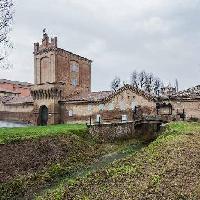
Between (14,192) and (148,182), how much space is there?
594 centimetres

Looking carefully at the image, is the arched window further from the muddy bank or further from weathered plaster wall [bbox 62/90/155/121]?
the muddy bank

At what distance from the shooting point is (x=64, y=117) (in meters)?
43.8

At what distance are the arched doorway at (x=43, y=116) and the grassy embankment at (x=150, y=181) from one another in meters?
29.7

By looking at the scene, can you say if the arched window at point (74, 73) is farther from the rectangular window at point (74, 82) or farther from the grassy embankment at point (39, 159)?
the grassy embankment at point (39, 159)

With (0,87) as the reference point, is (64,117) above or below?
below

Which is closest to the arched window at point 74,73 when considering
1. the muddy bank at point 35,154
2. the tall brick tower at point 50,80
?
the tall brick tower at point 50,80

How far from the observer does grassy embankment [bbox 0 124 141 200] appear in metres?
15.5

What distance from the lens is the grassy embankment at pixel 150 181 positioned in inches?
409

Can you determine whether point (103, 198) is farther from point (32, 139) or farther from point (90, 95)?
point (90, 95)

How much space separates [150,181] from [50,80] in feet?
114

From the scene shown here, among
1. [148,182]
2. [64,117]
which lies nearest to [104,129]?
[64,117]

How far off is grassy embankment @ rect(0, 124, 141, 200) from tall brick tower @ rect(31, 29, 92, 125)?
16.6 m

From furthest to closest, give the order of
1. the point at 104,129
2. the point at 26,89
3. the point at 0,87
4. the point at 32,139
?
the point at 26,89
the point at 0,87
the point at 104,129
the point at 32,139

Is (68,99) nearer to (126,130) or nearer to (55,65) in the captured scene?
(55,65)
